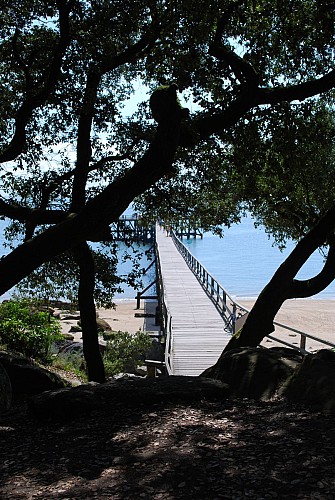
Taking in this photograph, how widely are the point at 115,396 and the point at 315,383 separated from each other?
2.12m

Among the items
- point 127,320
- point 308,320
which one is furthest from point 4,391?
point 308,320

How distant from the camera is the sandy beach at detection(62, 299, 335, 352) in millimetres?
29511

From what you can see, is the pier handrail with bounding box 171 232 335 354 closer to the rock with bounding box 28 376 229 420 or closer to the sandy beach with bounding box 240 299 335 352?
the rock with bounding box 28 376 229 420

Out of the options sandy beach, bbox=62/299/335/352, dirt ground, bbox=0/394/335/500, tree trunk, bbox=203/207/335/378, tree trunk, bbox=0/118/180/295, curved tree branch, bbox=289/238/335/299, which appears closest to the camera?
dirt ground, bbox=0/394/335/500

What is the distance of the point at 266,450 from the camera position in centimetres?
439

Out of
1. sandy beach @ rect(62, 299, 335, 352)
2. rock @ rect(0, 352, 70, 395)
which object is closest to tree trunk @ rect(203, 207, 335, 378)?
rock @ rect(0, 352, 70, 395)

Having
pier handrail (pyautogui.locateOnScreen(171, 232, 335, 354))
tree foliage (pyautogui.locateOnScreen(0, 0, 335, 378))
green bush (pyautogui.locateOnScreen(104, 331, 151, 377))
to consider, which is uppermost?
tree foliage (pyautogui.locateOnScreen(0, 0, 335, 378))

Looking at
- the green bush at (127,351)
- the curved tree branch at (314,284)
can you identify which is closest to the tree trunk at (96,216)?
the curved tree branch at (314,284)

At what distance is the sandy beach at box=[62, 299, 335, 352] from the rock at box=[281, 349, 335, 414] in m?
20.1

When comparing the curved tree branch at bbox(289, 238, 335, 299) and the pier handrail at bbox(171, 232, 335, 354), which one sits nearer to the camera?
the curved tree branch at bbox(289, 238, 335, 299)

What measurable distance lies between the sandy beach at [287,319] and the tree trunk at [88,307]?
1717 centimetres

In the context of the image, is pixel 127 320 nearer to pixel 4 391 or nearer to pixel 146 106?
pixel 146 106

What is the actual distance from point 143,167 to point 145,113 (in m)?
4.71

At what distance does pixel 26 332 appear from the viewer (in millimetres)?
11055
